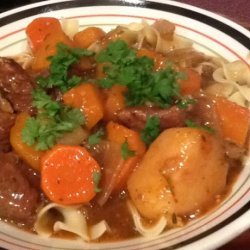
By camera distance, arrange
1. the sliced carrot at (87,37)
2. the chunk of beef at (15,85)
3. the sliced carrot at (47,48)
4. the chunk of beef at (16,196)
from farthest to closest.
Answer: the sliced carrot at (87,37), the sliced carrot at (47,48), the chunk of beef at (15,85), the chunk of beef at (16,196)

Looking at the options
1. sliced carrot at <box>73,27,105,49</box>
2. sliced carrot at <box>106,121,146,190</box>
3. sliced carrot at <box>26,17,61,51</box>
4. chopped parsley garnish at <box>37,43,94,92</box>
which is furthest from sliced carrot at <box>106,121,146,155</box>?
sliced carrot at <box>26,17,61,51</box>

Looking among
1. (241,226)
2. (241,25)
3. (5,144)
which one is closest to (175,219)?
(241,226)

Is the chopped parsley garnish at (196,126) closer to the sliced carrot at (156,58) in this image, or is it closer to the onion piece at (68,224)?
the sliced carrot at (156,58)

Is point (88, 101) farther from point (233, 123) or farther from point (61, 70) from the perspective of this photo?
point (233, 123)

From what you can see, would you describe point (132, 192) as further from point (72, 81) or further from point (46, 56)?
point (46, 56)

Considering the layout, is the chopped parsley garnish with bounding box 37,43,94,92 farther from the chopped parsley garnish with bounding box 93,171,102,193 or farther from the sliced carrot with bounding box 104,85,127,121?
the chopped parsley garnish with bounding box 93,171,102,193

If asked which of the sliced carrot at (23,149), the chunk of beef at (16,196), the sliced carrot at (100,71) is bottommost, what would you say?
the chunk of beef at (16,196)

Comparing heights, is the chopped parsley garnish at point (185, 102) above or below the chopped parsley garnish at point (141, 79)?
below

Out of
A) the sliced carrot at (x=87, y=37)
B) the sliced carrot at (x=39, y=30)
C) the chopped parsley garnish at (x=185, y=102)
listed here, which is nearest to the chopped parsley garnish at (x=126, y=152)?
the chopped parsley garnish at (x=185, y=102)

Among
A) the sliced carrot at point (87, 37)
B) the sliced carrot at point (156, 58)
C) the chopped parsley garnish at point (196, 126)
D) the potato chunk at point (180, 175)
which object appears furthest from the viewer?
the sliced carrot at point (87, 37)
